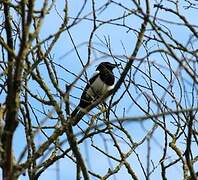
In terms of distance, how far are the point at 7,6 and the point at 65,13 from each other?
0.37 meters

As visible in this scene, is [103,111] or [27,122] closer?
[27,122]

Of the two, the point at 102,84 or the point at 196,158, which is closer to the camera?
the point at 196,158

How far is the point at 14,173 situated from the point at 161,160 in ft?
7.11

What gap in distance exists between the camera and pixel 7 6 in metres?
3.50

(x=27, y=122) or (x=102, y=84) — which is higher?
(x=102, y=84)

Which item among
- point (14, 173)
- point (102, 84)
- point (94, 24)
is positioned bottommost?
point (14, 173)


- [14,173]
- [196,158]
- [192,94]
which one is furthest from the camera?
[196,158]

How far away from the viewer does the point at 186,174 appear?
3832mm

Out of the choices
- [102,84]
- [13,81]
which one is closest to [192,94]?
[13,81]

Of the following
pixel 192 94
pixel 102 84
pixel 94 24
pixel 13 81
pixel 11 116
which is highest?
pixel 102 84

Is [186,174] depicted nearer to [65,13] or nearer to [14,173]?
[65,13]

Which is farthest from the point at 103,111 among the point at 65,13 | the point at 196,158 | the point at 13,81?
the point at 13,81

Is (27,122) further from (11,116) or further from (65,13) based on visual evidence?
(11,116)

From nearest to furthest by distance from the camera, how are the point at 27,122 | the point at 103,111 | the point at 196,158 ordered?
the point at 27,122, the point at 196,158, the point at 103,111
